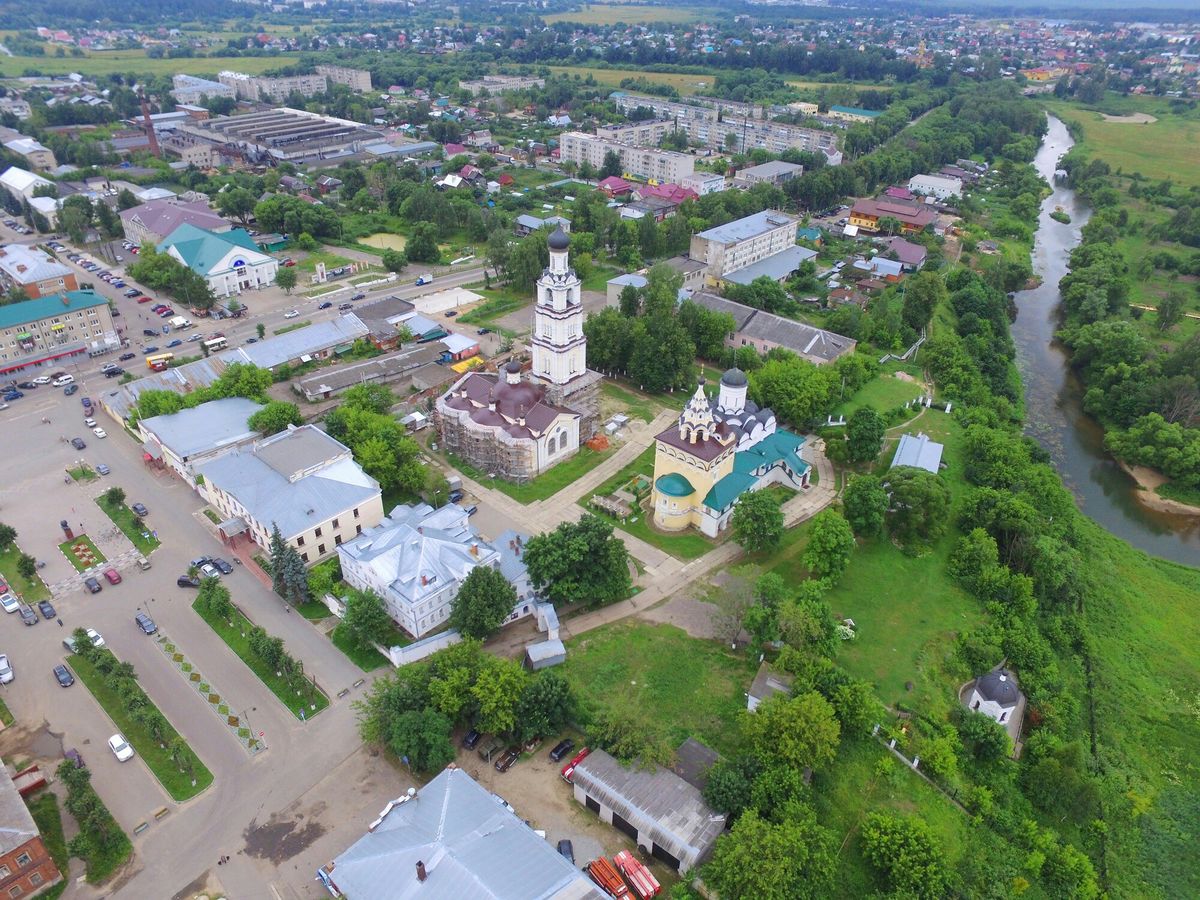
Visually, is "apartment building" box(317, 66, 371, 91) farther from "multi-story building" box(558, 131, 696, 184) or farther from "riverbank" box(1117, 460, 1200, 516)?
"riverbank" box(1117, 460, 1200, 516)

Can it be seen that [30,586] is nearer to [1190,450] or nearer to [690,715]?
[690,715]

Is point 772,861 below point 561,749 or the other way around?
the other way around

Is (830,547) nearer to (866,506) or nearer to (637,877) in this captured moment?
(866,506)

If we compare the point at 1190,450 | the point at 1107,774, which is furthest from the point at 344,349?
the point at 1190,450

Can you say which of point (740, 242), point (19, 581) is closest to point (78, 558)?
point (19, 581)

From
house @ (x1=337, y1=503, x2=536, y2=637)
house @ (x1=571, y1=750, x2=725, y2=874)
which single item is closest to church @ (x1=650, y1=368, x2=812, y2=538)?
house @ (x1=337, y1=503, x2=536, y2=637)

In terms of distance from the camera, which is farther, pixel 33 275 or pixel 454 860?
pixel 33 275
